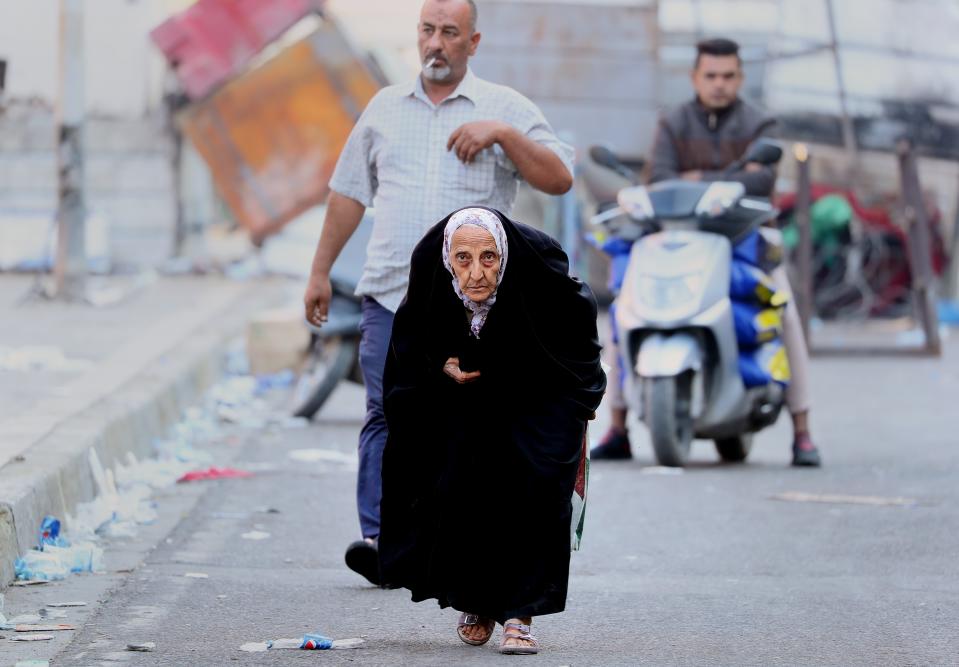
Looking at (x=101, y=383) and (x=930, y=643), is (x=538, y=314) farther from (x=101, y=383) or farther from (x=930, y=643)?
(x=101, y=383)

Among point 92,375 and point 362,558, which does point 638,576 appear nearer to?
point 362,558

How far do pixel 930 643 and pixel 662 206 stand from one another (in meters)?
4.16

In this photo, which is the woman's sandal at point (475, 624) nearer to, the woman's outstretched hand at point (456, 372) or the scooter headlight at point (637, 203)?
the woman's outstretched hand at point (456, 372)

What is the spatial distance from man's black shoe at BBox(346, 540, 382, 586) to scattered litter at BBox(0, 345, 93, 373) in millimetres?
4950

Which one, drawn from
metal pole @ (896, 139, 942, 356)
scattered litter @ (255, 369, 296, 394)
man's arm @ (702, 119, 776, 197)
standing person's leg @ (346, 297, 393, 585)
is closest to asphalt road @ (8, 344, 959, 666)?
standing person's leg @ (346, 297, 393, 585)

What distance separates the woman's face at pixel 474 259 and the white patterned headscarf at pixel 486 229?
0.01m

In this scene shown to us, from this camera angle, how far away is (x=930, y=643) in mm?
5129

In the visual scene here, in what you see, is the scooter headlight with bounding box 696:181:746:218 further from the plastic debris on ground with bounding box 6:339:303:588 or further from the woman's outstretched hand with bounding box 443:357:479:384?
the woman's outstretched hand with bounding box 443:357:479:384

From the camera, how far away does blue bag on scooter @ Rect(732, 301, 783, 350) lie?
9.07m

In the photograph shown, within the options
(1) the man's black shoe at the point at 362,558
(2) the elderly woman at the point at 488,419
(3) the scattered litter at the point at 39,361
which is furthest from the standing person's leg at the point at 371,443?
(3) the scattered litter at the point at 39,361

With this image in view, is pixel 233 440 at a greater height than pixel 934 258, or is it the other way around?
pixel 934 258

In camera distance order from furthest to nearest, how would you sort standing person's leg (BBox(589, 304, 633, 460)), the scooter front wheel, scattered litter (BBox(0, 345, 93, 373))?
scattered litter (BBox(0, 345, 93, 373)) < standing person's leg (BBox(589, 304, 633, 460)) < the scooter front wheel

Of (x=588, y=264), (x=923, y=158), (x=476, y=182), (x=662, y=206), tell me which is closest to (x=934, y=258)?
(x=923, y=158)

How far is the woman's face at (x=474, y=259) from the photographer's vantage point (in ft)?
16.2
